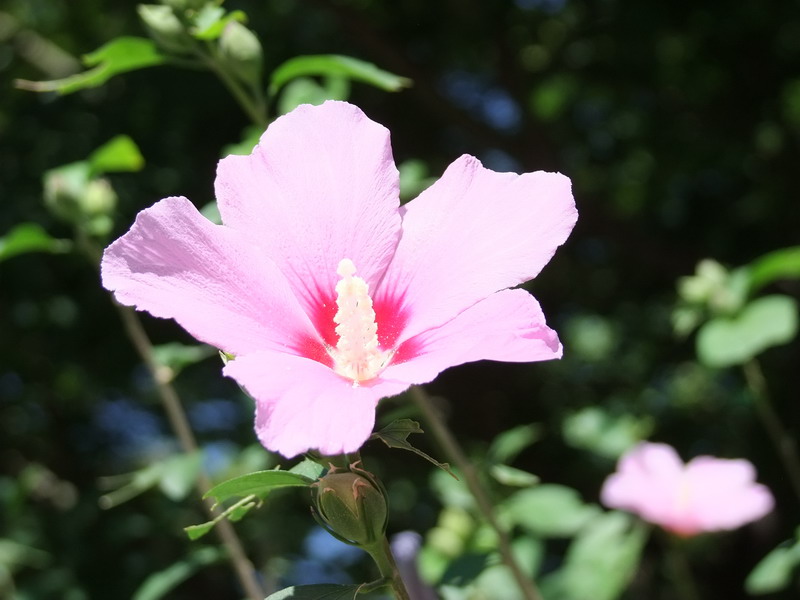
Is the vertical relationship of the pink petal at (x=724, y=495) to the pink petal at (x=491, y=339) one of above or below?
below

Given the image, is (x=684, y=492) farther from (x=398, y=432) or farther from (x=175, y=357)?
(x=398, y=432)

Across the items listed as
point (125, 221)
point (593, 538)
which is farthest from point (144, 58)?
point (125, 221)

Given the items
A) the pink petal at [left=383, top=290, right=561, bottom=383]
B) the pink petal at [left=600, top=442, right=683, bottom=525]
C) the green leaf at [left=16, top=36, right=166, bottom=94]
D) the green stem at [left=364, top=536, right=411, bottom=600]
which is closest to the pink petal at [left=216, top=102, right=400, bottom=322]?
the pink petal at [left=383, top=290, right=561, bottom=383]

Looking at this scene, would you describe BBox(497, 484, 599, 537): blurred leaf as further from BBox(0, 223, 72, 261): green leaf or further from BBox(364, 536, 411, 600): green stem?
BBox(364, 536, 411, 600): green stem

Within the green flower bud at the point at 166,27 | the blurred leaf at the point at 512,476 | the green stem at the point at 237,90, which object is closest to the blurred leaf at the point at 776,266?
the blurred leaf at the point at 512,476

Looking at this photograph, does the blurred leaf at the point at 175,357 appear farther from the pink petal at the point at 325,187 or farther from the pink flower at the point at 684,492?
the pink flower at the point at 684,492

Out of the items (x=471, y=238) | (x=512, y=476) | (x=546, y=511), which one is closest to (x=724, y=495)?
(x=546, y=511)
